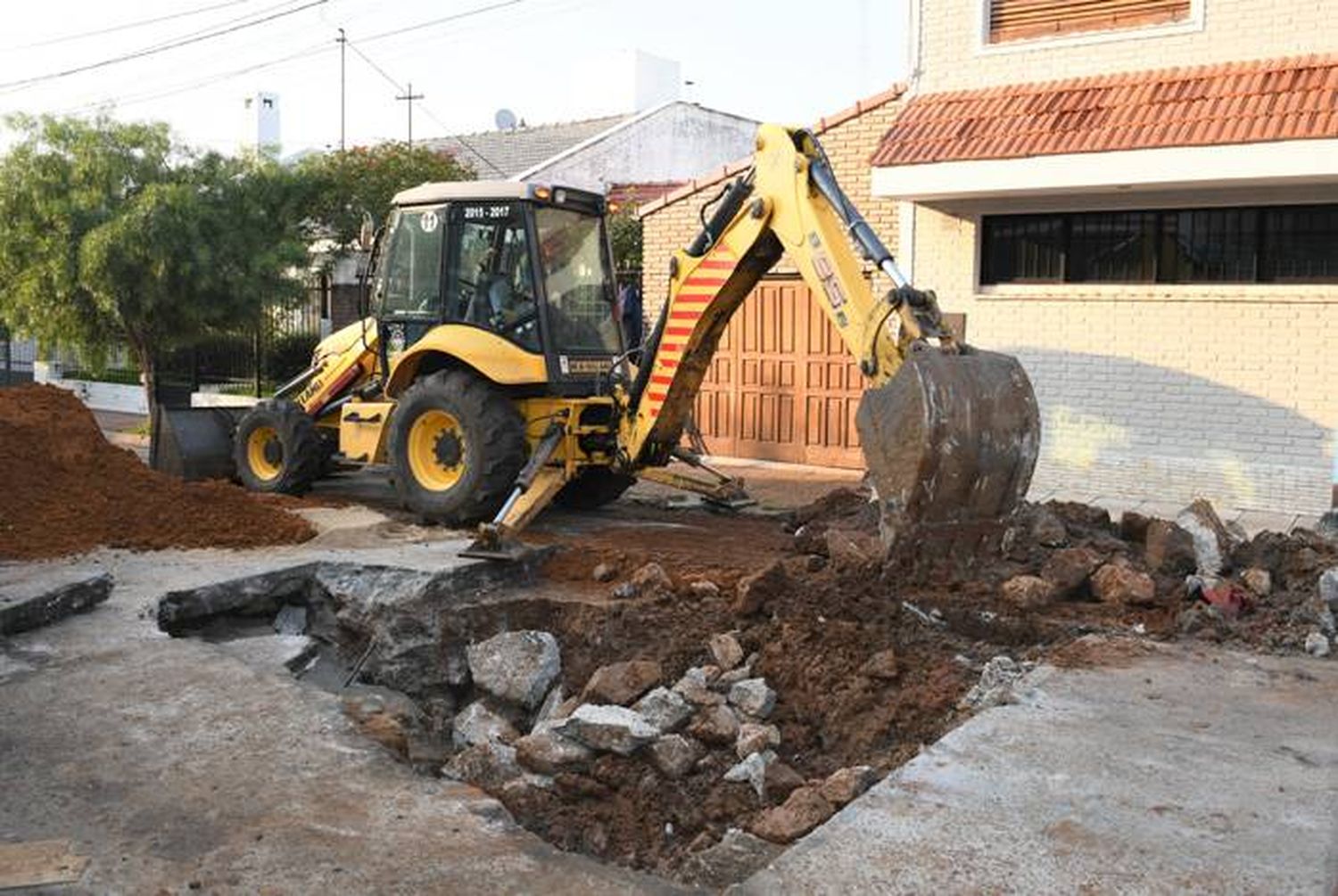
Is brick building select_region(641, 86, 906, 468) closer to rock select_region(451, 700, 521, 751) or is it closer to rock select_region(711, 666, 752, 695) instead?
Result: rock select_region(711, 666, 752, 695)

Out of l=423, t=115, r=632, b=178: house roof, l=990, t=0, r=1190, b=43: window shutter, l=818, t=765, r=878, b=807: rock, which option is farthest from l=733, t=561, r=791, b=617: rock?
l=423, t=115, r=632, b=178: house roof

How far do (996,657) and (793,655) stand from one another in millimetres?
968

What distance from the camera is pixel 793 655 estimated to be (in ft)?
20.9

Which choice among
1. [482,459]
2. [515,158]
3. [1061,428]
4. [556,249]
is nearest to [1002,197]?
[1061,428]

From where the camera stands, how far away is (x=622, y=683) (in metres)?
6.39

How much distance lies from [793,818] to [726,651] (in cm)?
189

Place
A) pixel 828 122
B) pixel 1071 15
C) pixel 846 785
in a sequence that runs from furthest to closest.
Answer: pixel 828 122 → pixel 1071 15 → pixel 846 785

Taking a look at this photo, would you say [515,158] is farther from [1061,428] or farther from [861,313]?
[861,313]

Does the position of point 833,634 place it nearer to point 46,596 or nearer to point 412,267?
point 46,596

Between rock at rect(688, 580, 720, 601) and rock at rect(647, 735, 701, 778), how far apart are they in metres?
2.02

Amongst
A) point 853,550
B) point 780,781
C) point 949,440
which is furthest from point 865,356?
point 780,781

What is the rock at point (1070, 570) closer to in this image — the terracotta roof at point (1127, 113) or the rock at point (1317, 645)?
the rock at point (1317, 645)

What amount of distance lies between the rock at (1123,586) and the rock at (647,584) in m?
2.46

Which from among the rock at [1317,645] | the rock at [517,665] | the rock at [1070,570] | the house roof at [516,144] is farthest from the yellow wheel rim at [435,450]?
the house roof at [516,144]
